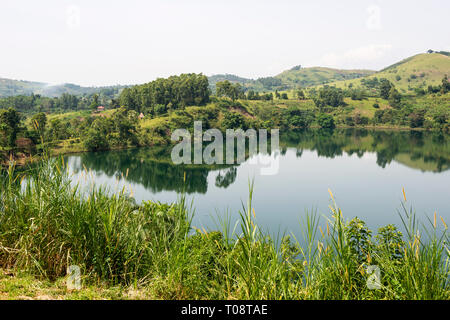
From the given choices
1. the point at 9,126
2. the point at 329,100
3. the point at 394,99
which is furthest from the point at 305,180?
the point at 394,99

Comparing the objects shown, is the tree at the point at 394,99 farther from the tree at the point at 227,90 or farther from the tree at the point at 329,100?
the tree at the point at 227,90

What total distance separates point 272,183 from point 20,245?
28650mm

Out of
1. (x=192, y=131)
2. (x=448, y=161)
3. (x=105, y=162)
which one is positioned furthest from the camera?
(x=192, y=131)

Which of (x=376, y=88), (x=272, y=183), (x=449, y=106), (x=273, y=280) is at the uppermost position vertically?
(x=376, y=88)

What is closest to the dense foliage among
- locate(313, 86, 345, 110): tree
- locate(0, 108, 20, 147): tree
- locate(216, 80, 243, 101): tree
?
locate(216, 80, 243, 101): tree

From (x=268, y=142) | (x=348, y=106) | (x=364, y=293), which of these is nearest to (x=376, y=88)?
(x=348, y=106)

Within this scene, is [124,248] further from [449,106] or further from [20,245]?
[449,106]

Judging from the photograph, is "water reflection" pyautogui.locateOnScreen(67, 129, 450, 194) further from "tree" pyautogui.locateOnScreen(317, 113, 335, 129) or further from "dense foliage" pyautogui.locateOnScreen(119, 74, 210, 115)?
"dense foliage" pyautogui.locateOnScreen(119, 74, 210, 115)

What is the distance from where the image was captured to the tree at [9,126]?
1191 inches

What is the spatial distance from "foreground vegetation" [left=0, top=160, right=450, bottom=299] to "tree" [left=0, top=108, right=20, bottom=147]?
101ft

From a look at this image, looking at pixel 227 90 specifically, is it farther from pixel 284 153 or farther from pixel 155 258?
pixel 155 258

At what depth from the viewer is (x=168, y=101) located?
6294 centimetres

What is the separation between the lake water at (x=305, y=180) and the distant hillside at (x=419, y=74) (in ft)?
214

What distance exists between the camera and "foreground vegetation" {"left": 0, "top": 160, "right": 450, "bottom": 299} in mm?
3184
